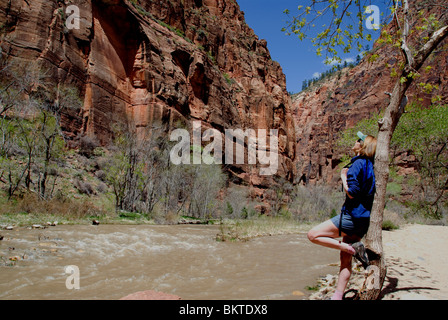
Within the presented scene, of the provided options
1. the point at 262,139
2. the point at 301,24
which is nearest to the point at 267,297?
the point at 301,24

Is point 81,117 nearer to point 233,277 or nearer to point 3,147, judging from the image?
point 3,147

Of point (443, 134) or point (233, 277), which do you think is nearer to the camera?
point (233, 277)

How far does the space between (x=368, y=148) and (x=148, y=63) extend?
35349 millimetres

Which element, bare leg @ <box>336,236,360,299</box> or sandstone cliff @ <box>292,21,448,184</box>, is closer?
bare leg @ <box>336,236,360,299</box>

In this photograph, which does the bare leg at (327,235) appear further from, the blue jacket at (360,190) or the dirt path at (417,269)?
the dirt path at (417,269)

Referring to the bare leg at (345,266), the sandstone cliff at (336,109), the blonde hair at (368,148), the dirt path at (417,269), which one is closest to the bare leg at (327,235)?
the bare leg at (345,266)

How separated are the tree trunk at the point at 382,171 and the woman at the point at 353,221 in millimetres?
290

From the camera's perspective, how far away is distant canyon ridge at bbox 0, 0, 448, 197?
962 inches

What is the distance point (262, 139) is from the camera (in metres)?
57.8

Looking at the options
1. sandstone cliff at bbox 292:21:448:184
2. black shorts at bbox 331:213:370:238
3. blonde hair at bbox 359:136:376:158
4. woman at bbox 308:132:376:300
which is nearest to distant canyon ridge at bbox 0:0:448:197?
sandstone cliff at bbox 292:21:448:184

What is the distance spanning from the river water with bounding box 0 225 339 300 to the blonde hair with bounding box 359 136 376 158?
2166 mm

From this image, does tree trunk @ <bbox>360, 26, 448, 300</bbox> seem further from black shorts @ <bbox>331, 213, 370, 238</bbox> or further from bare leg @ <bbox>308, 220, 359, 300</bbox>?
black shorts @ <bbox>331, 213, 370, 238</bbox>

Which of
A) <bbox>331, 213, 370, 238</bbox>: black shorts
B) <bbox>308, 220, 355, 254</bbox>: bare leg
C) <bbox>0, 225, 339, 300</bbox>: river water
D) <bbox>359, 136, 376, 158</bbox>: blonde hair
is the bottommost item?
<bbox>0, 225, 339, 300</bbox>: river water

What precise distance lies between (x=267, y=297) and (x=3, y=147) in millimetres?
13317
